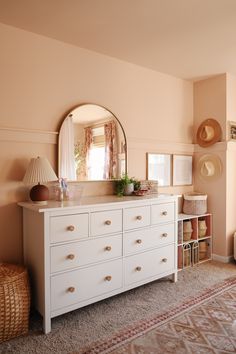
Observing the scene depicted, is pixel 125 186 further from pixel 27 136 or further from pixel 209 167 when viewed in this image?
pixel 209 167

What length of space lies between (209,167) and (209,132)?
49 cm

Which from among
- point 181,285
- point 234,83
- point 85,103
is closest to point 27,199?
point 85,103

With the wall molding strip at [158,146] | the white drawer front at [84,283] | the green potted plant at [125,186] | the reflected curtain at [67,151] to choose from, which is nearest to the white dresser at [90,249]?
the white drawer front at [84,283]

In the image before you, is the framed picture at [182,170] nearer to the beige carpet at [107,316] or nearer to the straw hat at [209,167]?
the straw hat at [209,167]

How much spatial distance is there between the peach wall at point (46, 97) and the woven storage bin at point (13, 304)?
44cm

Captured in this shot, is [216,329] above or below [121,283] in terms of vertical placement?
below

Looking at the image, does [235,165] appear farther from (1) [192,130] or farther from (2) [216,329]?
(2) [216,329]

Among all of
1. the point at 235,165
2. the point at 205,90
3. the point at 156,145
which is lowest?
the point at 235,165

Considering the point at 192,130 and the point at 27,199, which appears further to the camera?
the point at 192,130

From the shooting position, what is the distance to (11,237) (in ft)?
8.18

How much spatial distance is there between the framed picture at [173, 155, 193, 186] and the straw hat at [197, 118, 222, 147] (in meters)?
0.32

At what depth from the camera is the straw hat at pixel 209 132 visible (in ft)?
12.3

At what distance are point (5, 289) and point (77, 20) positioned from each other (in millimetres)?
2265

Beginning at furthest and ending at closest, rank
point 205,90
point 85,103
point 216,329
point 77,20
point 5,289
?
point 205,90 → point 85,103 → point 77,20 → point 216,329 → point 5,289
